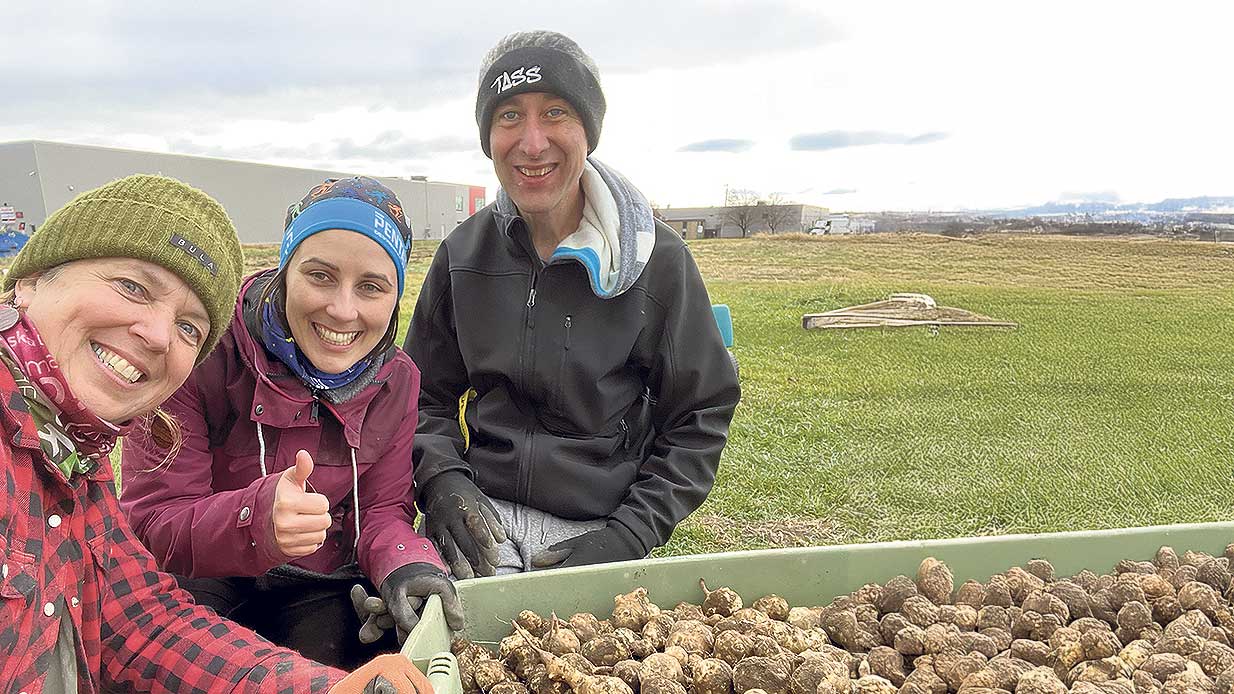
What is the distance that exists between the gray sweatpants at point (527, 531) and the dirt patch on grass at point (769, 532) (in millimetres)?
1152

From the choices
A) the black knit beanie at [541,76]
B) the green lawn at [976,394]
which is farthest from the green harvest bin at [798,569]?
the green lawn at [976,394]

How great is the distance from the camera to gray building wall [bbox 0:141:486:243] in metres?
5.16

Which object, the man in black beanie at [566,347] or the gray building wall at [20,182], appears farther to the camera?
the gray building wall at [20,182]

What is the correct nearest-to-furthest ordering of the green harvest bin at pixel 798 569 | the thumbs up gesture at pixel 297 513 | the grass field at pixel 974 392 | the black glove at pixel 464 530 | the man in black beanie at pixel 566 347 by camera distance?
the thumbs up gesture at pixel 297 513 < the green harvest bin at pixel 798 569 < the black glove at pixel 464 530 < the man in black beanie at pixel 566 347 < the grass field at pixel 974 392

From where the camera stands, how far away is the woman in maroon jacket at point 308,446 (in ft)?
4.54

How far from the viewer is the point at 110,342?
1.01 m

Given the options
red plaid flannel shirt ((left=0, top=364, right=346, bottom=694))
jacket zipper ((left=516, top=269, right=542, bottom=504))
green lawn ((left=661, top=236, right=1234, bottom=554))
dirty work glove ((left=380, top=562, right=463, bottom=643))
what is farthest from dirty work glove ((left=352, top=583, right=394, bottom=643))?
green lawn ((left=661, top=236, right=1234, bottom=554))

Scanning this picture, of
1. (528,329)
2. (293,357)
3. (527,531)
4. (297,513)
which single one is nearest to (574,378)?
(528,329)

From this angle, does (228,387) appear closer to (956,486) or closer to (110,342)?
(110,342)

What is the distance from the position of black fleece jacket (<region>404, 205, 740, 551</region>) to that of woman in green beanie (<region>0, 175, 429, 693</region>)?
25.9 inches

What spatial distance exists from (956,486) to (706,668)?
2.52 meters

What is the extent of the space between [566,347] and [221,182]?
6.97 metres

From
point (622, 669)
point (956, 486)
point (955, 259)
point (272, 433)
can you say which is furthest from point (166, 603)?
point (955, 259)

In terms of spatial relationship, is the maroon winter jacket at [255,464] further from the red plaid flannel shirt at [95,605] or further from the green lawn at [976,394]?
the green lawn at [976,394]
